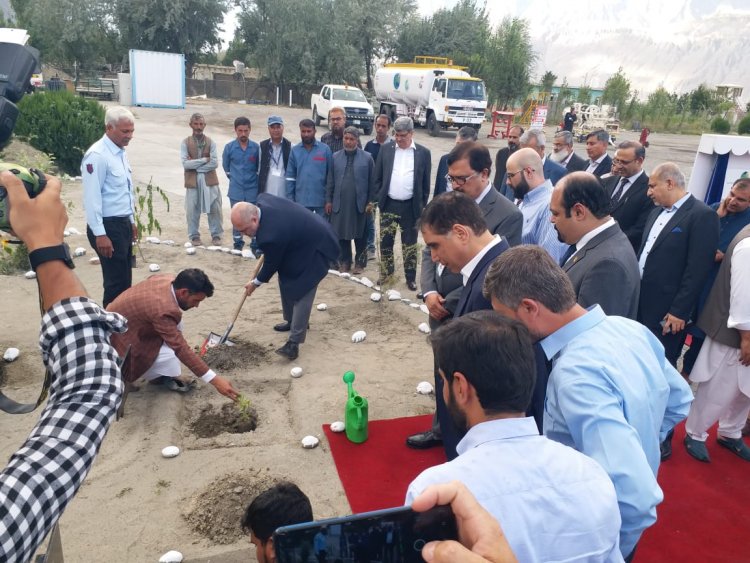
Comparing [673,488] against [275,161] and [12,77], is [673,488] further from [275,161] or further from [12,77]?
[275,161]

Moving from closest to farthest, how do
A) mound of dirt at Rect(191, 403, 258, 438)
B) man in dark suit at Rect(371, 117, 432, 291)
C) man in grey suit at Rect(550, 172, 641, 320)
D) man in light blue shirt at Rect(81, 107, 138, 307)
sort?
man in grey suit at Rect(550, 172, 641, 320), mound of dirt at Rect(191, 403, 258, 438), man in light blue shirt at Rect(81, 107, 138, 307), man in dark suit at Rect(371, 117, 432, 291)

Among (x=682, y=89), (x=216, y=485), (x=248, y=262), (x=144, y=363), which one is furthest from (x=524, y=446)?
(x=682, y=89)

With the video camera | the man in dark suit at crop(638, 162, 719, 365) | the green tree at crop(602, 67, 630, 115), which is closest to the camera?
the video camera

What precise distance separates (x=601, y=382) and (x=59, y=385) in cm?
138

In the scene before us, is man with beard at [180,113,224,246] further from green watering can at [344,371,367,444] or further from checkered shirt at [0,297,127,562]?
checkered shirt at [0,297,127,562]

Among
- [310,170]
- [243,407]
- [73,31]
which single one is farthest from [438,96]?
[73,31]

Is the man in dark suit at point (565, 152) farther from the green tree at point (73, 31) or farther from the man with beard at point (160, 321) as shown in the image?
the green tree at point (73, 31)

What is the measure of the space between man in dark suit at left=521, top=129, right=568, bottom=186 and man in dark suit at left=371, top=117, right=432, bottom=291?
1.10 meters

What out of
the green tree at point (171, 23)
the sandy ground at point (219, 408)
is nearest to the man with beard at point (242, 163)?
the sandy ground at point (219, 408)

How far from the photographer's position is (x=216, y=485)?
3.22 metres

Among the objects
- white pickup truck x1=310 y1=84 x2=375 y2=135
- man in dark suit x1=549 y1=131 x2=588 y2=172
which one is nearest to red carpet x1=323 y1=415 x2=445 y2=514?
man in dark suit x1=549 y1=131 x2=588 y2=172

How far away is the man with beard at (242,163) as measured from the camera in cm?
692

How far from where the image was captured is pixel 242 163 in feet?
22.9

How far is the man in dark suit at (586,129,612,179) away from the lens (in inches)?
234
